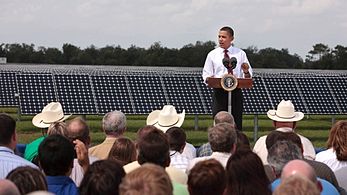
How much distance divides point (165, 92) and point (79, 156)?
12805 millimetres

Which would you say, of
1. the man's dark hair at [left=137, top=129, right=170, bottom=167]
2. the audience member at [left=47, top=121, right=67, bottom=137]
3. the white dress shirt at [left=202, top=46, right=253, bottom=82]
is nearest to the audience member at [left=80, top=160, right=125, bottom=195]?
the man's dark hair at [left=137, top=129, right=170, bottom=167]

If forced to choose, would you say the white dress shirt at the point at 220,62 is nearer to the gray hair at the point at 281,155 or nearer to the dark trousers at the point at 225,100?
the dark trousers at the point at 225,100

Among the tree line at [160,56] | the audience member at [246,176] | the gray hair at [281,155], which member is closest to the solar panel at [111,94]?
the gray hair at [281,155]

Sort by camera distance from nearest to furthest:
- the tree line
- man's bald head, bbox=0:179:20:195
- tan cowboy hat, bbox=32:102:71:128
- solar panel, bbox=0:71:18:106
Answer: man's bald head, bbox=0:179:20:195, tan cowboy hat, bbox=32:102:71:128, solar panel, bbox=0:71:18:106, the tree line

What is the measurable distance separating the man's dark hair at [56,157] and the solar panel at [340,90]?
46.9 feet

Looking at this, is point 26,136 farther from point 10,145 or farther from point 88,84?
point 10,145

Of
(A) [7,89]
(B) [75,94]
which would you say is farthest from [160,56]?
(B) [75,94]

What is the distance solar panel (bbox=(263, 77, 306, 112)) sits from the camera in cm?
1884

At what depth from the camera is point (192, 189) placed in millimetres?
4719

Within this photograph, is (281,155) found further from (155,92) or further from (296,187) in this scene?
(155,92)

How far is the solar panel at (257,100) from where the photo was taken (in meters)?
17.9

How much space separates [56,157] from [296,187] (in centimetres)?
218

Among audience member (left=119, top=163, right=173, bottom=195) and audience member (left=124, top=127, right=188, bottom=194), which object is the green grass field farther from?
audience member (left=119, top=163, right=173, bottom=195)

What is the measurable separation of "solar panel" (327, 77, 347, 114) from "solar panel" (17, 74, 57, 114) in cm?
743
